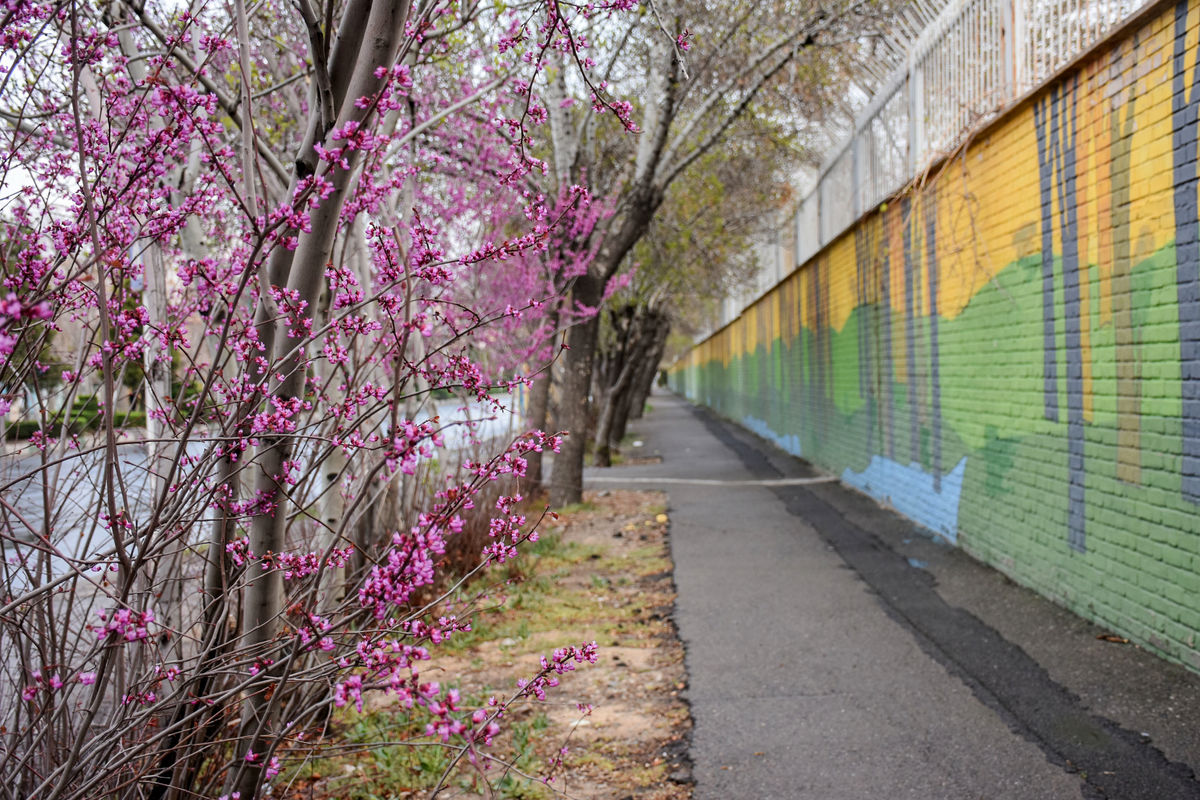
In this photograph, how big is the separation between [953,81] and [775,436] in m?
14.0

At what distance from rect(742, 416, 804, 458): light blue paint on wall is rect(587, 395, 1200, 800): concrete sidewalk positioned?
10.1m

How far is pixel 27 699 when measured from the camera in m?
2.30

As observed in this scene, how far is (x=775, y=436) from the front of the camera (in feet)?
71.6

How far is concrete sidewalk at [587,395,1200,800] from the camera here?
373cm

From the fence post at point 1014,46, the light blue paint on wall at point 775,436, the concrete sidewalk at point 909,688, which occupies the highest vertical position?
the fence post at point 1014,46

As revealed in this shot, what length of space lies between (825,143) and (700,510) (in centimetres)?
704

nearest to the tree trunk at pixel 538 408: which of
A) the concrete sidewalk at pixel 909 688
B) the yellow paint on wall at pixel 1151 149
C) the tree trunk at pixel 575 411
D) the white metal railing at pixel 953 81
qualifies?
the tree trunk at pixel 575 411

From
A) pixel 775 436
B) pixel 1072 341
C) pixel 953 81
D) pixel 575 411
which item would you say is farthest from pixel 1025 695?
pixel 775 436

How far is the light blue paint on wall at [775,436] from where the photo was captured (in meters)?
18.8

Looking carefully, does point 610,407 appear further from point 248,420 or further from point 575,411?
point 248,420

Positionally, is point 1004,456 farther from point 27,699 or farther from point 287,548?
point 27,699

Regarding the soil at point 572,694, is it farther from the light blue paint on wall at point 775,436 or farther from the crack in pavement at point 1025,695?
the light blue paint on wall at point 775,436

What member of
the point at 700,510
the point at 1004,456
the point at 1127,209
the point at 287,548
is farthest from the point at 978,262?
the point at 287,548

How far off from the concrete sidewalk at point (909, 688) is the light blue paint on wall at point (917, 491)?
41cm
